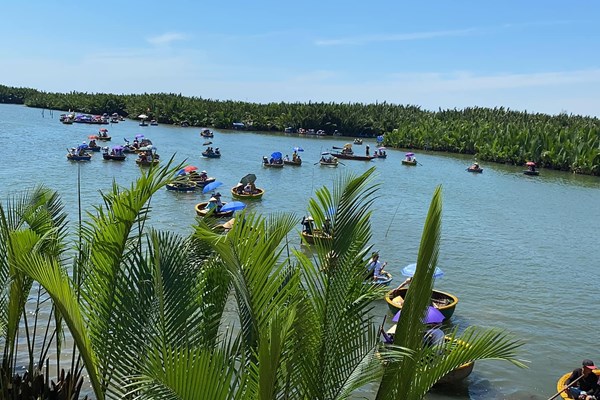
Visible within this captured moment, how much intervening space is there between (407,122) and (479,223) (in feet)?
164

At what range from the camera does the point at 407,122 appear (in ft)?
249

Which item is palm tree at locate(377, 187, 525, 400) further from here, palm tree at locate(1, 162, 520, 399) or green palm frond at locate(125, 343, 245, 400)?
green palm frond at locate(125, 343, 245, 400)

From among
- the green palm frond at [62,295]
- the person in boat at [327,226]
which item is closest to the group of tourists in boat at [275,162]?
the person in boat at [327,226]

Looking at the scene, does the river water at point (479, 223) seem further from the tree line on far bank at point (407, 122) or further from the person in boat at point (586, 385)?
the tree line on far bank at point (407, 122)

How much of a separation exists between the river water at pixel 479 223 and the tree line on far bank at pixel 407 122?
2842 millimetres

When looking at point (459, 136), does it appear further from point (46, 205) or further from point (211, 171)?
point (46, 205)

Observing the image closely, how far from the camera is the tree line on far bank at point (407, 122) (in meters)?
51.4

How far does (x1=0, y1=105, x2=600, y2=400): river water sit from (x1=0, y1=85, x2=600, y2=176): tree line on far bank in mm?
2842

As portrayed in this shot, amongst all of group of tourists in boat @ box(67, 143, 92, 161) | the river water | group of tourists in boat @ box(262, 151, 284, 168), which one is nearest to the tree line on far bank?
the river water

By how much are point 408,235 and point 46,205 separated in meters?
18.9

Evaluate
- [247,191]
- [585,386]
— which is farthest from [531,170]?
[585,386]

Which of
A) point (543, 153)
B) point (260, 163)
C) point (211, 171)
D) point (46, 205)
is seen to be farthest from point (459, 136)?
point (46, 205)

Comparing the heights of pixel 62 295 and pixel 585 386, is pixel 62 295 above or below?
above

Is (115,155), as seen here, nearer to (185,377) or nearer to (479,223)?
(479,223)
